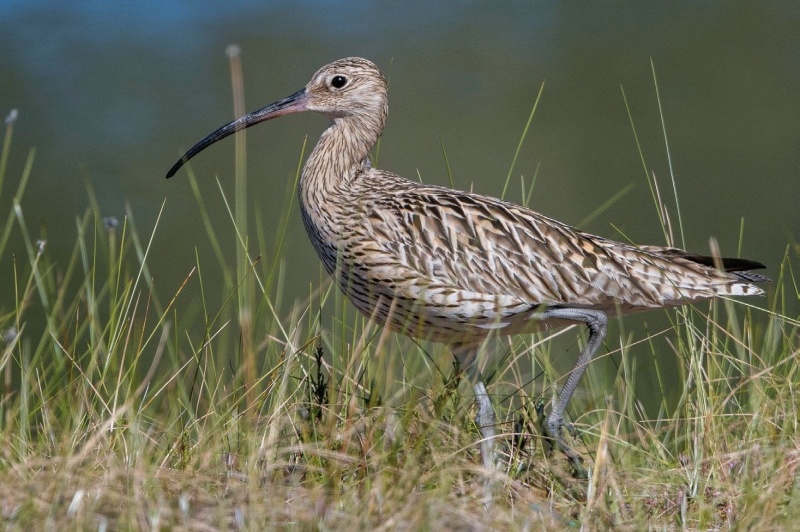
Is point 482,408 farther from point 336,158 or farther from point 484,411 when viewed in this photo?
point 336,158

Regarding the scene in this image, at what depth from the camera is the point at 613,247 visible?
5195 millimetres

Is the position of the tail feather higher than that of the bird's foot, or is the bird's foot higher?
the tail feather

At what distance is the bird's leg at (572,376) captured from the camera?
4039 mm

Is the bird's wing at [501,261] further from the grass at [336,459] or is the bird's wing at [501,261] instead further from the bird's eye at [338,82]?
the bird's eye at [338,82]

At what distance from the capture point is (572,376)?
15.4 ft

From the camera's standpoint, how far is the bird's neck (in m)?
5.37

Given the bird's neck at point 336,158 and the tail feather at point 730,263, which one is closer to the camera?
the tail feather at point 730,263

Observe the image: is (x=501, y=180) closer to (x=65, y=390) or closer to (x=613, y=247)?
(x=613, y=247)

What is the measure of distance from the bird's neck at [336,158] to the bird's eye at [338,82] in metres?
0.16

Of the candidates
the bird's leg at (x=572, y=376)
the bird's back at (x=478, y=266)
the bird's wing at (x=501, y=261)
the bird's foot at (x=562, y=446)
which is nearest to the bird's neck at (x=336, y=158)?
the bird's back at (x=478, y=266)

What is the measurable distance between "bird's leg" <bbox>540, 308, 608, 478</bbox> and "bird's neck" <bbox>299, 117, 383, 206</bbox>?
118 centimetres

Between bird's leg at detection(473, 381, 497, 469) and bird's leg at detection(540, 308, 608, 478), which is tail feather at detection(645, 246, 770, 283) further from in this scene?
bird's leg at detection(473, 381, 497, 469)

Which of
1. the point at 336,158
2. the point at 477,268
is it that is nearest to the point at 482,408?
the point at 477,268

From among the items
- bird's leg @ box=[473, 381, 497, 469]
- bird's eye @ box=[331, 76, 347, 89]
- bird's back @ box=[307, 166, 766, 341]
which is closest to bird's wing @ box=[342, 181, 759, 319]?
bird's back @ box=[307, 166, 766, 341]
